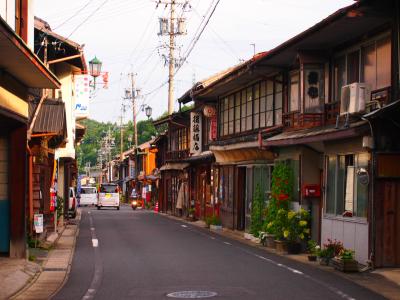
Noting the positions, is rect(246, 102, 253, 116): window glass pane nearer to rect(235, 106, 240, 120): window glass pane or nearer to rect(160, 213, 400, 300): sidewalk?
rect(235, 106, 240, 120): window glass pane

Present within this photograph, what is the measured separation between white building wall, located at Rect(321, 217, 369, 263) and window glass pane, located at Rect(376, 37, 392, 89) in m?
3.67

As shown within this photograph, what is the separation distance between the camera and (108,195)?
6762cm

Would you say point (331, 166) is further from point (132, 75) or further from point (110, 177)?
point (110, 177)

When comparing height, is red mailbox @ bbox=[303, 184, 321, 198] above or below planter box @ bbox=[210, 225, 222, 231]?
above

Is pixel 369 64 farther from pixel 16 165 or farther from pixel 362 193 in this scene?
pixel 16 165

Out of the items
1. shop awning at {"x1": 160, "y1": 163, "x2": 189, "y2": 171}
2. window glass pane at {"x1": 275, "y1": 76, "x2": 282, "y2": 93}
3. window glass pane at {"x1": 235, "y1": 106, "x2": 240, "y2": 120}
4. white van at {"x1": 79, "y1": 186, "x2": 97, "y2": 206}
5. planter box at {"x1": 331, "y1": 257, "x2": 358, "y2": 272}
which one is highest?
window glass pane at {"x1": 275, "y1": 76, "x2": 282, "y2": 93}

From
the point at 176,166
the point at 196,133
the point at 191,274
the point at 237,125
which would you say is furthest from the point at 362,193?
the point at 176,166

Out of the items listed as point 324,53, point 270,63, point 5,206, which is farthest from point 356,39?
point 5,206

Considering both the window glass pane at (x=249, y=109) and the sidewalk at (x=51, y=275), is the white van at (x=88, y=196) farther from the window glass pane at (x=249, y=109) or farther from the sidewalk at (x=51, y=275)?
the sidewalk at (x=51, y=275)

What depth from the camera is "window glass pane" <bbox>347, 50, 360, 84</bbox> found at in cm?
1967

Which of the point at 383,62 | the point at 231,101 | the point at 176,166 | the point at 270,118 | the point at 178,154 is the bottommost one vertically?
the point at 176,166

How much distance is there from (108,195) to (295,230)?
4738 cm

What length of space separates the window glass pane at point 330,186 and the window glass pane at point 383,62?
3.23 m


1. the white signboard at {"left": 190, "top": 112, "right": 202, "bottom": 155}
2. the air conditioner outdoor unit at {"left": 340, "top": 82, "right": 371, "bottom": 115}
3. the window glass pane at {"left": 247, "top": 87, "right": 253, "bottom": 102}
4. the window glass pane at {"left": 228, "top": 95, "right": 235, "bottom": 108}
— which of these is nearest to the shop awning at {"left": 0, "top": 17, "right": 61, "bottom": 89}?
the air conditioner outdoor unit at {"left": 340, "top": 82, "right": 371, "bottom": 115}
